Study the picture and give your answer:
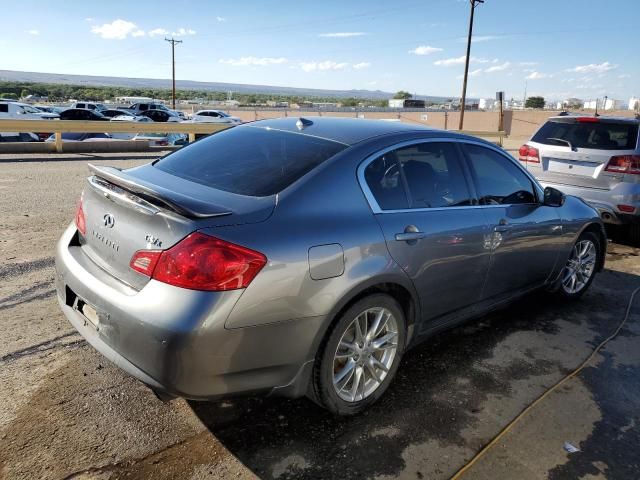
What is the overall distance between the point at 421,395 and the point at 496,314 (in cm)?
175

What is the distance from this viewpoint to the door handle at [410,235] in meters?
2.96

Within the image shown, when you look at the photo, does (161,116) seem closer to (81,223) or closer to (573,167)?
(573,167)

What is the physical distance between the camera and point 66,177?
34.2ft

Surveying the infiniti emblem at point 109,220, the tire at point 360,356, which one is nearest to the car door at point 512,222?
the tire at point 360,356

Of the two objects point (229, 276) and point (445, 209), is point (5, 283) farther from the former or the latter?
point (445, 209)

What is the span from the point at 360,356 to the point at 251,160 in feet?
4.37

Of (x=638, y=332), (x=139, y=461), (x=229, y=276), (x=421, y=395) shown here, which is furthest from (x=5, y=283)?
(x=638, y=332)

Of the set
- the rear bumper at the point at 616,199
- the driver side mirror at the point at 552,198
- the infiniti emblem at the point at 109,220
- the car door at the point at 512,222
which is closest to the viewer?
the infiniti emblem at the point at 109,220

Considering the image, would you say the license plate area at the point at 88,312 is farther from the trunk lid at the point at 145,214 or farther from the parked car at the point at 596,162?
the parked car at the point at 596,162

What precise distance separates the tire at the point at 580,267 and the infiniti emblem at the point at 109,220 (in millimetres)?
3890

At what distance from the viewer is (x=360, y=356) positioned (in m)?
2.93

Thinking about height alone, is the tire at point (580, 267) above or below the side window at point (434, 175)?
below

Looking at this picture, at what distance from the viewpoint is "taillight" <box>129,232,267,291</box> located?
7.39 feet

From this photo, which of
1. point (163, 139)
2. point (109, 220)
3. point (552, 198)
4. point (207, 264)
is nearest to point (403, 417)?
point (207, 264)
